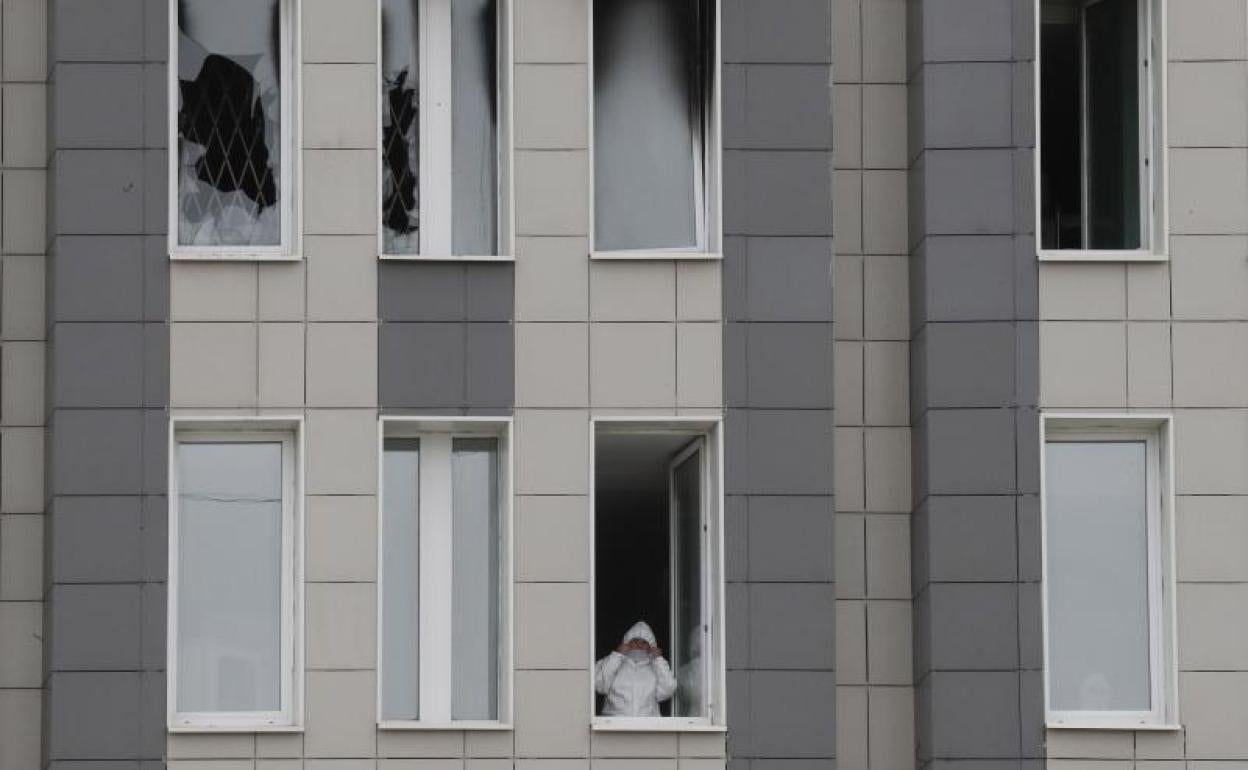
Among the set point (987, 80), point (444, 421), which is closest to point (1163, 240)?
point (987, 80)

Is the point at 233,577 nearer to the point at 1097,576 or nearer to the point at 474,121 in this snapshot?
the point at 474,121

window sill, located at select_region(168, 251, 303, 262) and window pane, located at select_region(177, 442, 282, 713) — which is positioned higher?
window sill, located at select_region(168, 251, 303, 262)

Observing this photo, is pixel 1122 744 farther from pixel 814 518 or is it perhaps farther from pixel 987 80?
pixel 987 80

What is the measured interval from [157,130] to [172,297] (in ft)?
4.92

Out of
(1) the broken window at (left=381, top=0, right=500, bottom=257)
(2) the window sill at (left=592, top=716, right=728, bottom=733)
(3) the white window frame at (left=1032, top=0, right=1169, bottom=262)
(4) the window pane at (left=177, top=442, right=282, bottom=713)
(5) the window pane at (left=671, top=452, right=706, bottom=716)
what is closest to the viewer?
(2) the window sill at (left=592, top=716, right=728, bottom=733)

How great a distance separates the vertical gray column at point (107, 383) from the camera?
30.9m

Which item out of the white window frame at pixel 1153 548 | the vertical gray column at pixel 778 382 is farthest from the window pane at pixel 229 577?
the white window frame at pixel 1153 548

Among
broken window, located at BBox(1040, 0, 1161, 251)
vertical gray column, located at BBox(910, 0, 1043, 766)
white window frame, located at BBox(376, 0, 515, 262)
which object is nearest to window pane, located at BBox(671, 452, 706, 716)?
vertical gray column, located at BBox(910, 0, 1043, 766)

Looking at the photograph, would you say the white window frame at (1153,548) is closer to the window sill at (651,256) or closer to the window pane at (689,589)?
the window pane at (689,589)

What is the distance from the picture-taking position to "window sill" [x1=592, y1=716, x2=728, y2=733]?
31.0 metres

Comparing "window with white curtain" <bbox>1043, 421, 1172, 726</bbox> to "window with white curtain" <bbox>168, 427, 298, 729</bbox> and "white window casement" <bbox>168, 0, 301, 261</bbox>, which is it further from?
"white window casement" <bbox>168, 0, 301, 261</bbox>

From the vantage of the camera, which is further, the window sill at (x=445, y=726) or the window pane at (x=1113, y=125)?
the window pane at (x=1113, y=125)

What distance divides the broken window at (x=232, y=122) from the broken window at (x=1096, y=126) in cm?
691

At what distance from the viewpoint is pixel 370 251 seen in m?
31.7
